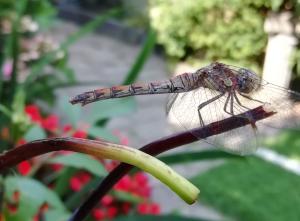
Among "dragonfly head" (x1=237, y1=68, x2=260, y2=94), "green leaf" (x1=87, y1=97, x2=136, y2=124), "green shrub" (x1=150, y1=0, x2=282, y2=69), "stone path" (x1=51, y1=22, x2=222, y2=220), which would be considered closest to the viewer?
"dragonfly head" (x1=237, y1=68, x2=260, y2=94)

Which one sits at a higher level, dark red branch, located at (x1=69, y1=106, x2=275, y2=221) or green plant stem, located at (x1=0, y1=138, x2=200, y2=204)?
green plant stem, located at (x1=0, y1=138, x2=200, y2=204)

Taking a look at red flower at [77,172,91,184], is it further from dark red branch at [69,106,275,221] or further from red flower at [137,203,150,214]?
dark red branch at [69,106,275,221]

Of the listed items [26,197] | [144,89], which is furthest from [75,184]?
[144,89]

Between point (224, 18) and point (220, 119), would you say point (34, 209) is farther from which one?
point (224, 18)

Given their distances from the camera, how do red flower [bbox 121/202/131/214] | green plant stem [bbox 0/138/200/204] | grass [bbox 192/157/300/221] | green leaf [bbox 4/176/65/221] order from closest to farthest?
green plant stem [bbox 0/138/200/204] → green leaf [bbox 4/176/65/221] → red flower [bbox 121/202/131/214] → grass [bbox 192/157/300/221]

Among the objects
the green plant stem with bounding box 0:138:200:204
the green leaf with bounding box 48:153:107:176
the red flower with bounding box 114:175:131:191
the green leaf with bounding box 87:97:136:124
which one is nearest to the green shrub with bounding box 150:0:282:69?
the red flower with bounding box 114:175:131:191

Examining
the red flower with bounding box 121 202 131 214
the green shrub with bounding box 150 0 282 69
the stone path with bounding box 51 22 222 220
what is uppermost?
the red flower with bounding box 121 202 131 214

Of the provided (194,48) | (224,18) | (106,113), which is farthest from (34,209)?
(194,48)
